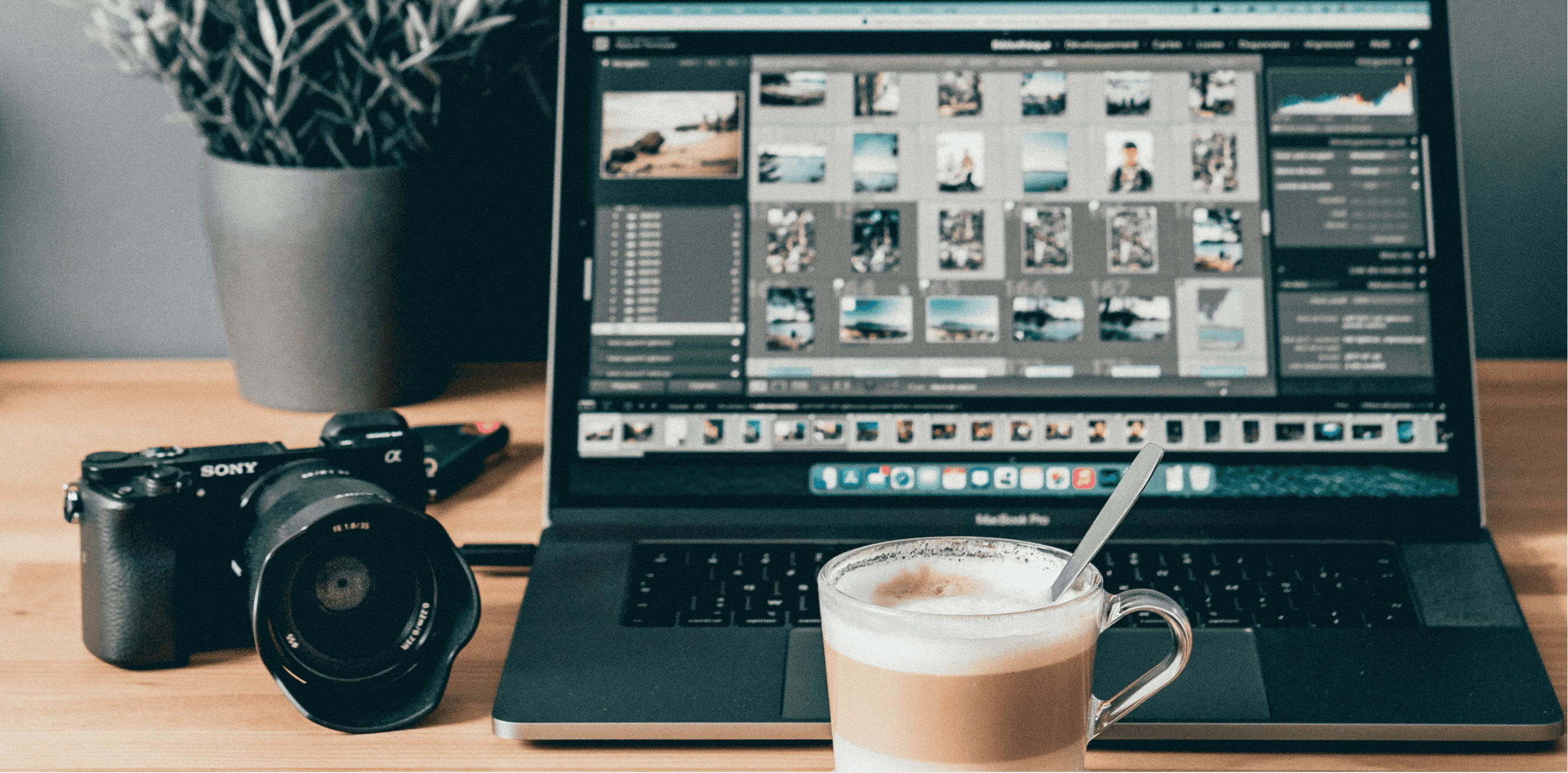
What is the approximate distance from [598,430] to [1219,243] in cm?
38

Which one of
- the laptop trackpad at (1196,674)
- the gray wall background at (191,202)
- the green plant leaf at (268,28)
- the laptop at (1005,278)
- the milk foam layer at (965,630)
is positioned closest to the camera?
the milk foam layer at (965,630)

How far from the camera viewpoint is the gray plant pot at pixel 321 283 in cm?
90

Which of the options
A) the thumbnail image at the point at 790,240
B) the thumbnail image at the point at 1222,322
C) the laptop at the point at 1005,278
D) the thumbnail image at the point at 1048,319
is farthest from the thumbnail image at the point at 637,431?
the thumbnail image at the point at 1222,322

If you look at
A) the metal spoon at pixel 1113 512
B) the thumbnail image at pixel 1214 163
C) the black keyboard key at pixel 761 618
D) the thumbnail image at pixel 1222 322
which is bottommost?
the black keyboard key at pixel 761 618

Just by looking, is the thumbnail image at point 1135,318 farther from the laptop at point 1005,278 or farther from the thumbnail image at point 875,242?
the thumbnail image at point 875,242

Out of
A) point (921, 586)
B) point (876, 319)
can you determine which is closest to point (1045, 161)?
point (876, 319)

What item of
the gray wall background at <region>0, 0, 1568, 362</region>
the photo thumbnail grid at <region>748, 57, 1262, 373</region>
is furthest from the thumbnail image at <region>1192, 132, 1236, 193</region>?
the gray wall background at <region>0, 0, 1568, 362</region>

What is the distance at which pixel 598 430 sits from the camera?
2.42ft

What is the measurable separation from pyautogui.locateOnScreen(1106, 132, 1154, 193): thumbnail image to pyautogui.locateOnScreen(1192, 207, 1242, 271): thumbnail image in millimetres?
46

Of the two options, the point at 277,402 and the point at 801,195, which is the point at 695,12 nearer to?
the point at 801,195

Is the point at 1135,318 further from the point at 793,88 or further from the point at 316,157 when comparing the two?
the point at 316,157

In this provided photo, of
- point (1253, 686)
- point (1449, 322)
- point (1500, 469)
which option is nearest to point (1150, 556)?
point (1253, 686)

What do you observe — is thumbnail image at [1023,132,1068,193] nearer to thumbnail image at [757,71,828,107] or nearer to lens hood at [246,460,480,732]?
thumbnail image at [757,71,828,107]

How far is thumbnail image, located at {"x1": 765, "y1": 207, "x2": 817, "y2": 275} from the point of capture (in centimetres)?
75
